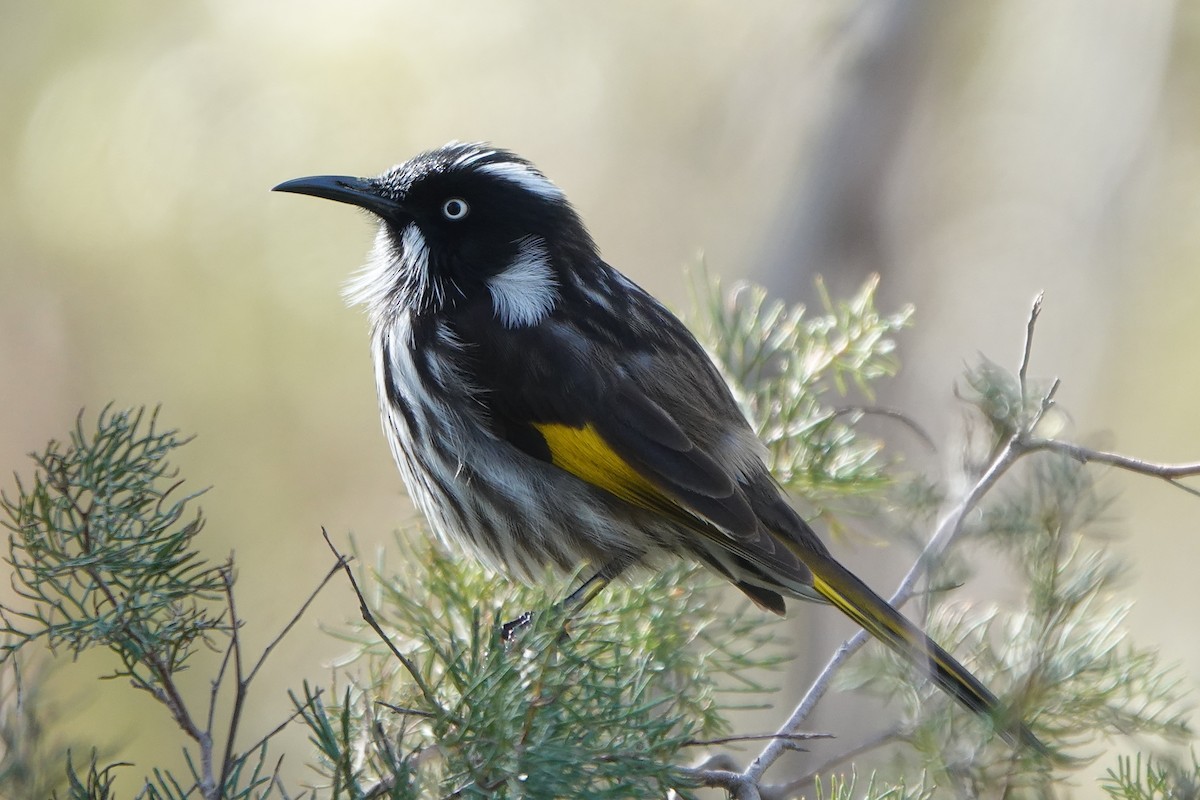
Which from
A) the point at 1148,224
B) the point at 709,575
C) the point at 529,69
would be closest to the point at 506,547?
the point at 709,575

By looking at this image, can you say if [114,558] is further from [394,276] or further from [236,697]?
[394,276]

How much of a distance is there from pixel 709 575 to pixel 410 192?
141 cm

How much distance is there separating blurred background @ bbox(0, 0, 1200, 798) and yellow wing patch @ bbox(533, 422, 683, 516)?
2249mm

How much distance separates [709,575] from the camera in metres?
3.30

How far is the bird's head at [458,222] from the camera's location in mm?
3434

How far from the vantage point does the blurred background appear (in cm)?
596

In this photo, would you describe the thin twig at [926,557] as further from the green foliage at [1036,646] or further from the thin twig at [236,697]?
the thin twig at [236,697]

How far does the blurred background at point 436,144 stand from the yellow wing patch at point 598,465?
2.25 meters

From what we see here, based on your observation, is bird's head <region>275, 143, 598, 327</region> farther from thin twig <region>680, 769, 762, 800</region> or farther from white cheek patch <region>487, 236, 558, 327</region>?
thin twig <region>680, 769, 762, 800</region>

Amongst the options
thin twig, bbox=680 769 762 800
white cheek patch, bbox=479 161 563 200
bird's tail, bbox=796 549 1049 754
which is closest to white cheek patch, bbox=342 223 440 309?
white cheek patch, bbox=479 161 563 200

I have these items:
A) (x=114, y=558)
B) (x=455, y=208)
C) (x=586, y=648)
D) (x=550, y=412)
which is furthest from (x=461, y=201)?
(x=114, y=558)

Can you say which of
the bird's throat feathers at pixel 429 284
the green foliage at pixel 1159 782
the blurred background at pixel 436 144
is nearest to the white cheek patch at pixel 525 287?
the bird's throat feathers at pixel 429 284

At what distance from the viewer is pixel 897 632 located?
2.79 m

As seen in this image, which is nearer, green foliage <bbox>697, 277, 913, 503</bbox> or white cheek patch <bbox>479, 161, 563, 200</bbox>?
green foliage <bbox>697, 277, 913, 503</bbox>
